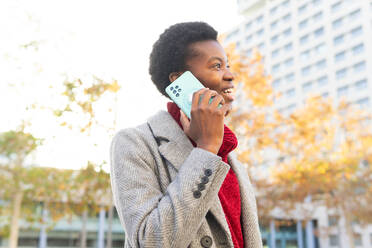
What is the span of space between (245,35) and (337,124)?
158ft

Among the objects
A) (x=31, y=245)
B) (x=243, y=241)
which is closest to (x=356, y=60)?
(x=31, y=245)

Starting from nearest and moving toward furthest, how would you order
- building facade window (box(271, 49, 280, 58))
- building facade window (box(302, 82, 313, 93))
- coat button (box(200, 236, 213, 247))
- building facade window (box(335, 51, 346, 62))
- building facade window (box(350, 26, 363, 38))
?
coat button (box(200, 236, 213, 247)), building facade window (box(350, 26, 363, 38)), building facade window (box(335, 51, 346, 62)), building facade window (box(302, 82, 313, 93)), building facade window (box(271, 49, 280, 58))

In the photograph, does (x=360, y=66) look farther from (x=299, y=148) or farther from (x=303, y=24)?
(x=299, y=148)

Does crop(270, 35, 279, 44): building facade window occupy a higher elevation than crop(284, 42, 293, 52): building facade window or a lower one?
higher

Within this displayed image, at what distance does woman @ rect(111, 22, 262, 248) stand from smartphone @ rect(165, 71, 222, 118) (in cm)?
10

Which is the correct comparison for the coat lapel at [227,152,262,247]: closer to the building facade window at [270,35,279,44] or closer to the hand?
the hand

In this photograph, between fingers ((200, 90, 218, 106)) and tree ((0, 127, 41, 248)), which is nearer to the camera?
fingers ((200, 90, 218, 106))

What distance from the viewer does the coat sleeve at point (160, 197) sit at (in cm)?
129

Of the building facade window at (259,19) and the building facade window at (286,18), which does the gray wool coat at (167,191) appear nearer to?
the building facade window at (286,18)

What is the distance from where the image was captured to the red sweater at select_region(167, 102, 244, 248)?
1.60 meters

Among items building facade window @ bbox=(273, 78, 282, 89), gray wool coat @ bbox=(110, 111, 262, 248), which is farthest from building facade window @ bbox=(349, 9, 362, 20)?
gray wool coat @ bbox=(110, 111, 262, 248)

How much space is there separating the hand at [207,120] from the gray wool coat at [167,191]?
0.17 ft

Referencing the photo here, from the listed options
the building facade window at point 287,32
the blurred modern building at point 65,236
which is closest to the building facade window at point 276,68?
the building facade window at point 287,32

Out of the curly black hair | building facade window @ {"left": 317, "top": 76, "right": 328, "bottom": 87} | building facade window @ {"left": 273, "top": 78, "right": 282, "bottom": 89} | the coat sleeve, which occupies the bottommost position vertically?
the coat sleeve
